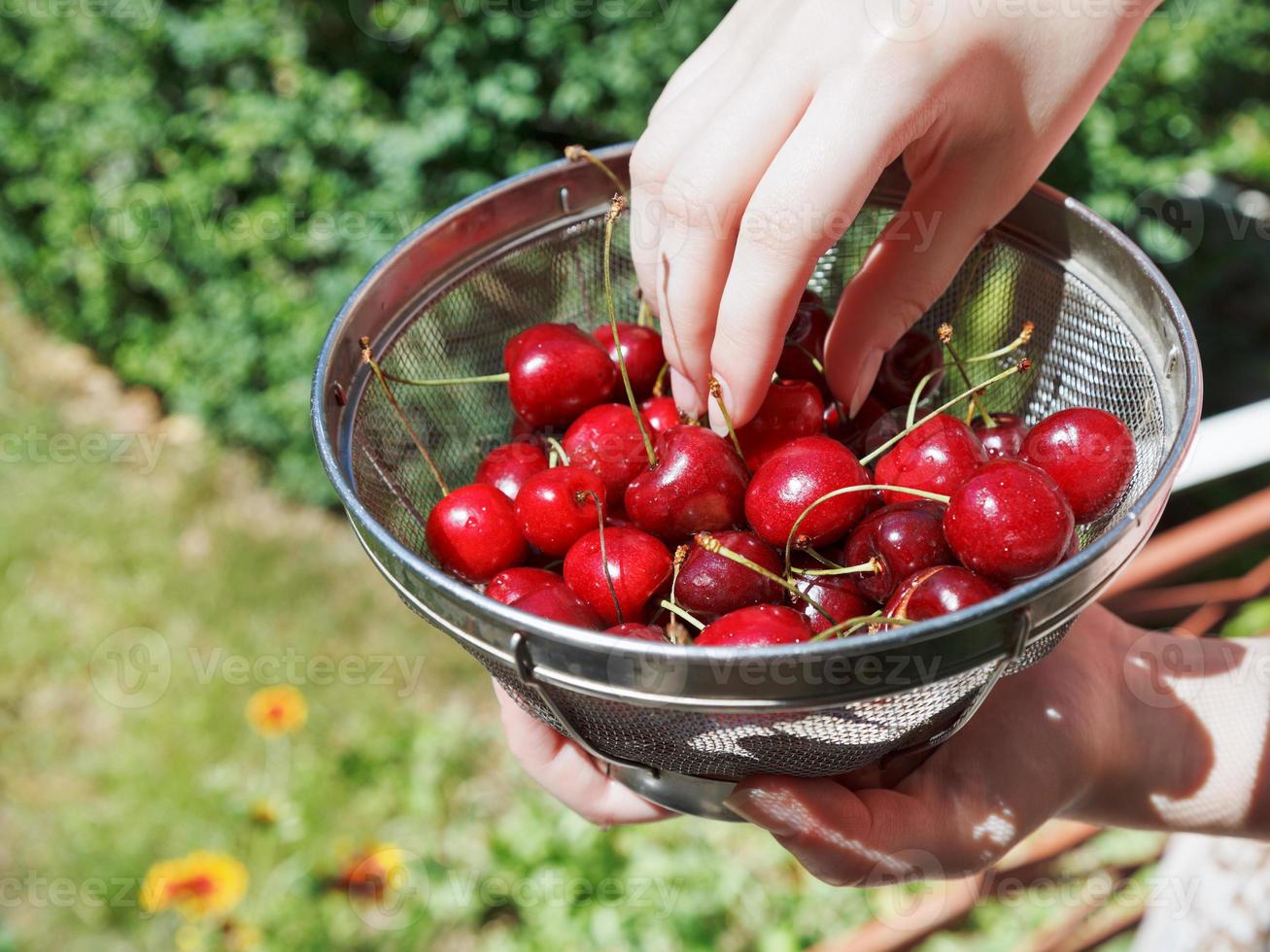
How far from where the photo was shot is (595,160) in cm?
135

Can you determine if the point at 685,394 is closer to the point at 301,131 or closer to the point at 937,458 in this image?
the point at 937,458

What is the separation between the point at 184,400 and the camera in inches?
143

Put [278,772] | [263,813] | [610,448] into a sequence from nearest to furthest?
[610,448]
[263,813]
[278,772]

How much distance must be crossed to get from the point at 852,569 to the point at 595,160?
0.66m

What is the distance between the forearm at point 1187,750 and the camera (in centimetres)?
139

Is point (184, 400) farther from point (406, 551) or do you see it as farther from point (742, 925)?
point (406, 551)

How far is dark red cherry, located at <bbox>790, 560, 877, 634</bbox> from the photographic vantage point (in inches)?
42.1

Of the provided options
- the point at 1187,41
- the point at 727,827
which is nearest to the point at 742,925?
the point at 727,827

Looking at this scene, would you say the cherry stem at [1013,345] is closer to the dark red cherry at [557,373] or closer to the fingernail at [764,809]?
the dark red cherry at [557,373]

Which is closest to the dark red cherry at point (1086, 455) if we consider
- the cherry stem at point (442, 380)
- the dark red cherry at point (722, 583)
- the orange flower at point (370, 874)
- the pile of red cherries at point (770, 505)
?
the pile of red cherries at point (770, 505)

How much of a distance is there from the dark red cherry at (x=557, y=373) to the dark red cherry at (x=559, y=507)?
5.6 inches

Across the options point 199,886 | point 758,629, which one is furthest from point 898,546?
point 199,886

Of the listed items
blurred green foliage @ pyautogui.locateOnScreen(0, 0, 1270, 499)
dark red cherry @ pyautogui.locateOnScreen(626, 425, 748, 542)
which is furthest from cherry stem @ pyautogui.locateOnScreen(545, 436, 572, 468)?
blurred green foliage @ pyautogui.locateOnScreen(0, 0, 1270, 499)

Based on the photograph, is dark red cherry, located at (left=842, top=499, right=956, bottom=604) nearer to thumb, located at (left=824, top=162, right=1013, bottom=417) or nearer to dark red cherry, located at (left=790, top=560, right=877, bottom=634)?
dark red cherry, located at (left=790, top=560, right=877, bottom=634)
